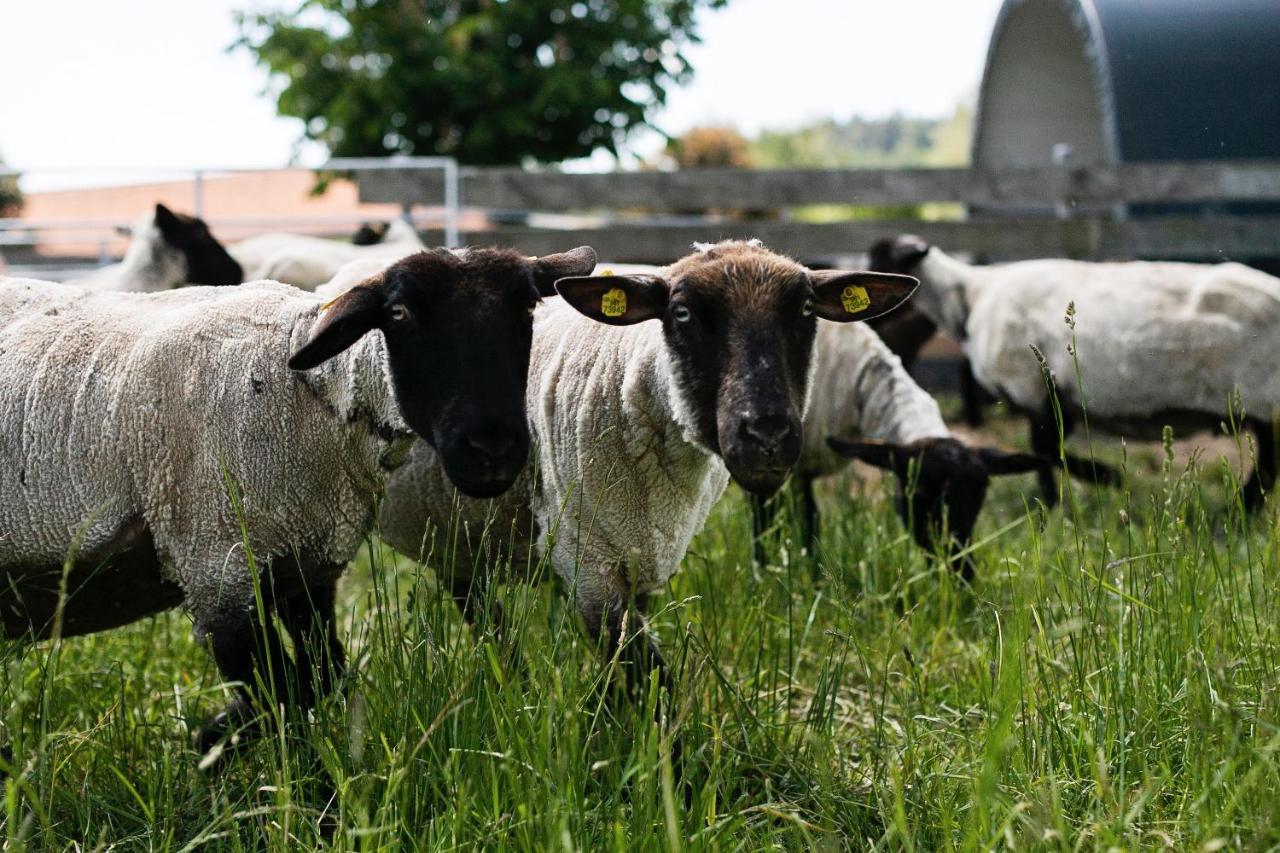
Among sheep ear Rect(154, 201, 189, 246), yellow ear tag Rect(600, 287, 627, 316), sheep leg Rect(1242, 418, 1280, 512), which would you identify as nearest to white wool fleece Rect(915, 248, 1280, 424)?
sheep leg Rect(1242, 418, 1280, 512)

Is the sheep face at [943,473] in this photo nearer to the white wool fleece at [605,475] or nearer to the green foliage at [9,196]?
the white wool fleece at [605,475]

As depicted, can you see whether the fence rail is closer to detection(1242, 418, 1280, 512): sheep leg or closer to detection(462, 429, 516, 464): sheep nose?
detection(1242, 418, 1280, 512): sheep leg

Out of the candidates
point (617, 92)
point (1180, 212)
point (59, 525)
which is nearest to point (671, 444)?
point (59, 525)

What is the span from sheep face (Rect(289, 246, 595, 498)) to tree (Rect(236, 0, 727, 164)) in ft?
51.6

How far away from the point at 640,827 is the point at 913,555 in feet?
10.5

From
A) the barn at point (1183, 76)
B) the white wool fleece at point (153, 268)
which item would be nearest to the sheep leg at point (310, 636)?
the white wool fleece at point (153, 268)

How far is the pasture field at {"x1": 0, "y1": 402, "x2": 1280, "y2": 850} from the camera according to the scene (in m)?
2.66

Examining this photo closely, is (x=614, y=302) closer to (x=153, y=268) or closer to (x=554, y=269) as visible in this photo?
(x=554, y=269)

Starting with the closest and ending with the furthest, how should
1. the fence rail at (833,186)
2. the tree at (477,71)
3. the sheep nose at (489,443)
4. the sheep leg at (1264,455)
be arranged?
the sheep nose at (489,443), the sheep leg at (1264,455), the fence rail at (833,186), the tree at (477,71)

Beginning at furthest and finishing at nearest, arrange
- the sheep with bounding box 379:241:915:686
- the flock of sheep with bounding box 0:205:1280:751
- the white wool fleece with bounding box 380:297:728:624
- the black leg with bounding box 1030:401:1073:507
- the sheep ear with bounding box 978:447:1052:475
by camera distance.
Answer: the black leg with bounding box 1030:401:1073:507
the sheep ear with bounding box 978:447:1052:475
the white wool fleece with bounding box 380:297:728:624
the sheep with bounding box 379:241:915:686
the flock of sheep with bounding box 0:205:1280:751

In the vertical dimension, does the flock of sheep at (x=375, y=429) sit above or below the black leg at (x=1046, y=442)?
above

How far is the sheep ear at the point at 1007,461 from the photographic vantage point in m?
5.89

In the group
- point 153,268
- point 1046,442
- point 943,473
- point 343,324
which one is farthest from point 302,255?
point 1046,442

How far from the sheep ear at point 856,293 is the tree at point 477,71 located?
15.2 metres
